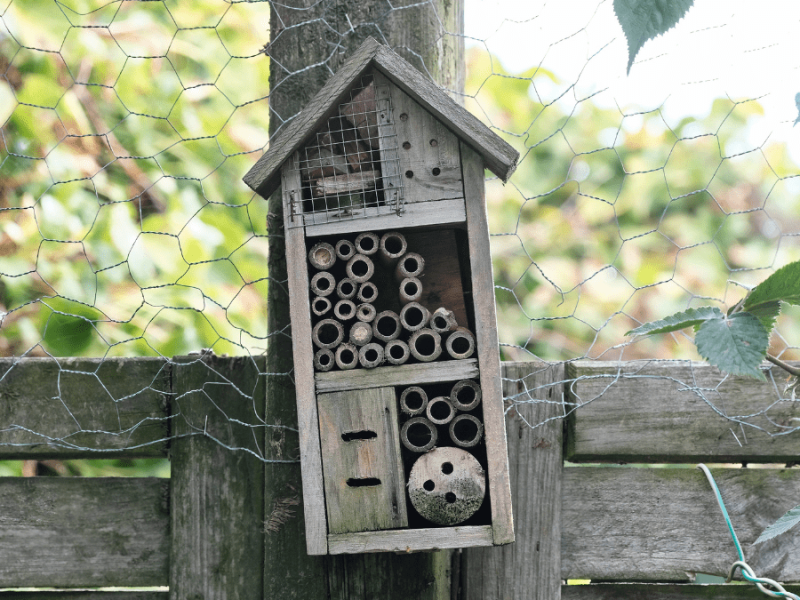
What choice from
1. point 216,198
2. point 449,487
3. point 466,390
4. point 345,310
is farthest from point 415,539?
point 216,198

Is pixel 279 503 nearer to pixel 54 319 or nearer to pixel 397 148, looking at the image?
pixel 397 148

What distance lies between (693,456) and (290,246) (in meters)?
0.71

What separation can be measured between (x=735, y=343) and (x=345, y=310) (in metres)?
0.45

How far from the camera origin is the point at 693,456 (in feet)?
3.12

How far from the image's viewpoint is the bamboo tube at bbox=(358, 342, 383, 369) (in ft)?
2.51

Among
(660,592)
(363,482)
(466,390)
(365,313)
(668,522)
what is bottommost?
(660,592)

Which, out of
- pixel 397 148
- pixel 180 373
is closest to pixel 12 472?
pixel 180 373

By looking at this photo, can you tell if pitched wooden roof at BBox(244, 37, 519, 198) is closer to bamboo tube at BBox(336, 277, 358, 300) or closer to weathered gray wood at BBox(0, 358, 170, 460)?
bamboo tube at BBox(336, 277, 358, 300)

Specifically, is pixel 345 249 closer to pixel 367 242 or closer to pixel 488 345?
pixel 367 242

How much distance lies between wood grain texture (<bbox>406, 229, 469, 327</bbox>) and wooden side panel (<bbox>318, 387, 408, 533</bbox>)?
0.14 meters

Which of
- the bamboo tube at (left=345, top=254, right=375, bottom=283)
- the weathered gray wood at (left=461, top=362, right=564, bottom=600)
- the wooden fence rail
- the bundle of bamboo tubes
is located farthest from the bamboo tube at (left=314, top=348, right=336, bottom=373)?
the weathered gray wood at (left=461, top=362, right=564, bottom=600)

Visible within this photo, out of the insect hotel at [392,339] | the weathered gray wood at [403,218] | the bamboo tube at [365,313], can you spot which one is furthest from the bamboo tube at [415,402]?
the weathered gray wood at [403,218]

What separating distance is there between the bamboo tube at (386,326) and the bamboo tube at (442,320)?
46 mm

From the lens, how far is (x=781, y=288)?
0.64 metres
